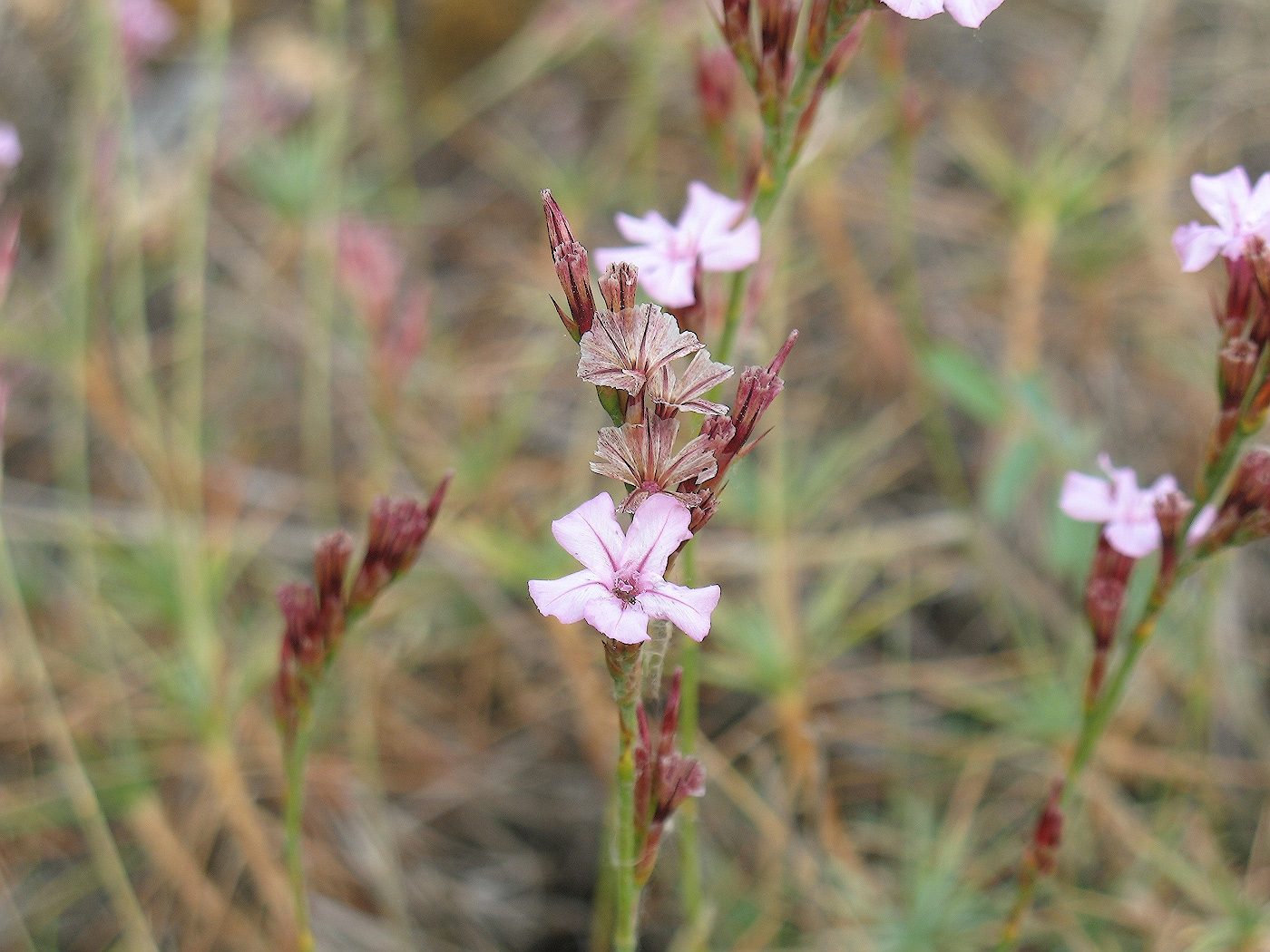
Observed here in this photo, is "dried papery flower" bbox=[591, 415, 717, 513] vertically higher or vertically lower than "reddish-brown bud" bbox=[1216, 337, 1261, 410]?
lower

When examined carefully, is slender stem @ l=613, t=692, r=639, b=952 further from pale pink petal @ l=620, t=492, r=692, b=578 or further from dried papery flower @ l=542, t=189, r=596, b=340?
dried papery flower @ l=542, t=189, r=596, b=340

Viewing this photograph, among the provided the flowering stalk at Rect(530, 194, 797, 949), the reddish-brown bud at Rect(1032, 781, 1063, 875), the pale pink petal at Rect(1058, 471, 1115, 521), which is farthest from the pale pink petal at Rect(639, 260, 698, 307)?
the reddish-brown bud at Rect(1032, 781, 1063, 875)

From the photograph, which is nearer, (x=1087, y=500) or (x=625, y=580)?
(x=625, y=580)

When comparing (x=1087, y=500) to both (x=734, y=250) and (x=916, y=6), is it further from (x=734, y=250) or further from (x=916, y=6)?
(x=916, y=6)

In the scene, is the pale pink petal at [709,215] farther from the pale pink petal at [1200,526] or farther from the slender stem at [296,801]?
the slender stem at [296,801]

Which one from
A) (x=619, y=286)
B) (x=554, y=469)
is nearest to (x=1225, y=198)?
(x=619, y=286)

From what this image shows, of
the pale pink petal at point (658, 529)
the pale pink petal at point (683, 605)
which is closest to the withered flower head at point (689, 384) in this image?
the pale pink petal at point (658, 529)
